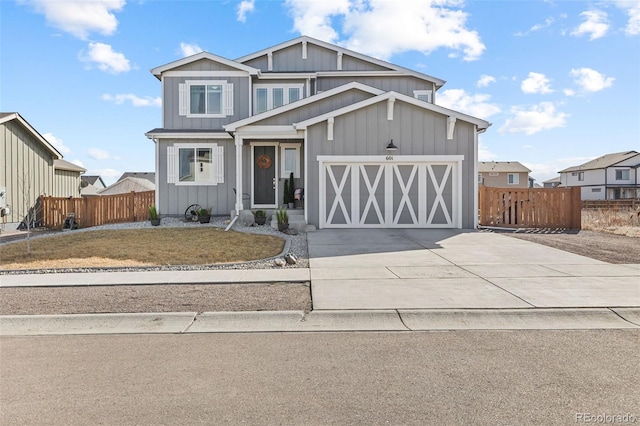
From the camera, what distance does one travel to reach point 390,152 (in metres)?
15.3

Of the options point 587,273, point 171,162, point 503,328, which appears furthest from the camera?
point 171,162

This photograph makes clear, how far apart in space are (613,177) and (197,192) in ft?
183

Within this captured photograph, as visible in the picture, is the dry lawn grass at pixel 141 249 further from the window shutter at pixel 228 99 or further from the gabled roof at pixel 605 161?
the gabled roof at pixel 605 161

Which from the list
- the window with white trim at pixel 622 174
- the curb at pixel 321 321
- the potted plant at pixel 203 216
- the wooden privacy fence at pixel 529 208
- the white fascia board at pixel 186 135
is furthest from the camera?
the window with white trim at pixel 622 174

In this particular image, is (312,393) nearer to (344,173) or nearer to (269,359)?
(269,359)

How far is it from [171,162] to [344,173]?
7904mm

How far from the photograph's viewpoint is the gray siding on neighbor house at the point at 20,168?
19672 millimetres

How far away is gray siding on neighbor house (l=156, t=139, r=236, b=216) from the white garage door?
5.18 metres

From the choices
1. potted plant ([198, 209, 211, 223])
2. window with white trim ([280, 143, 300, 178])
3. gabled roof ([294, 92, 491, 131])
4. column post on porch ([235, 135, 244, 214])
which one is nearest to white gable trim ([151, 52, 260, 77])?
window with white trim ([280, 143, 300, 178])

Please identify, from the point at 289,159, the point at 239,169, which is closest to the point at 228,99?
the point at 289,159

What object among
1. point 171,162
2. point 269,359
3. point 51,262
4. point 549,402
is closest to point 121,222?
point 171,162

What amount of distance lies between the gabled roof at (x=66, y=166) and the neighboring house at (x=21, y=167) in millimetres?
1239

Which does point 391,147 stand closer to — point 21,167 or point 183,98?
point 183,98

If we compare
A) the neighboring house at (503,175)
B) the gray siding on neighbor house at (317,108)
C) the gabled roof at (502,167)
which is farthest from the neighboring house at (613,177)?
the gray siding on neighbor house at (317,108)
